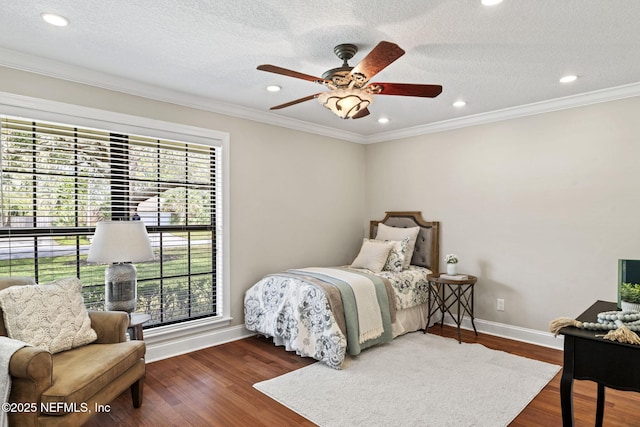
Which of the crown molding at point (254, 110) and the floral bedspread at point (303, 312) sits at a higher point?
the crown molding at point (254, 110)

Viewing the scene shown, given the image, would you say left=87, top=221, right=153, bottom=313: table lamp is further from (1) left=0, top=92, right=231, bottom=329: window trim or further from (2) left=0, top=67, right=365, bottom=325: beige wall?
(2) left=0, top=67, right=365, bottom=325: beige wall

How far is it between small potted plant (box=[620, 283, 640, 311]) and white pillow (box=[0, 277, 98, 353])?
3128 millimetres

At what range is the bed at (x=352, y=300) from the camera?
132 inches

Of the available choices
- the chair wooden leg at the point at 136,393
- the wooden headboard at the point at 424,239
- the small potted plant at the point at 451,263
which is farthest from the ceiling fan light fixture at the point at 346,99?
the wooden headboard at the point at 424,239

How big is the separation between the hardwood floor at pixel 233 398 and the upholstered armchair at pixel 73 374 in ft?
0.61

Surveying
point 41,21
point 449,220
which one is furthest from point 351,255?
point 41,21

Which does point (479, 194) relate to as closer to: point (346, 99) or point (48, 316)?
point (346, 99)

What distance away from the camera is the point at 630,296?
188cm

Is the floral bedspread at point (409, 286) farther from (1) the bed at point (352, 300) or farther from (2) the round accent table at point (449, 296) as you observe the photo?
(2) the round accent table at point (449, 296)

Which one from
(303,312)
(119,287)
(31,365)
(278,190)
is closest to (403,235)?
(278,190)

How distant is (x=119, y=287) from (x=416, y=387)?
240 centimetres

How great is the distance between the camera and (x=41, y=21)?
2262 mm

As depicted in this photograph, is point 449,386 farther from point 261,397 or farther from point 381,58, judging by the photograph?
point 381,58

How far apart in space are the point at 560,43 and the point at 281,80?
2.06 m
